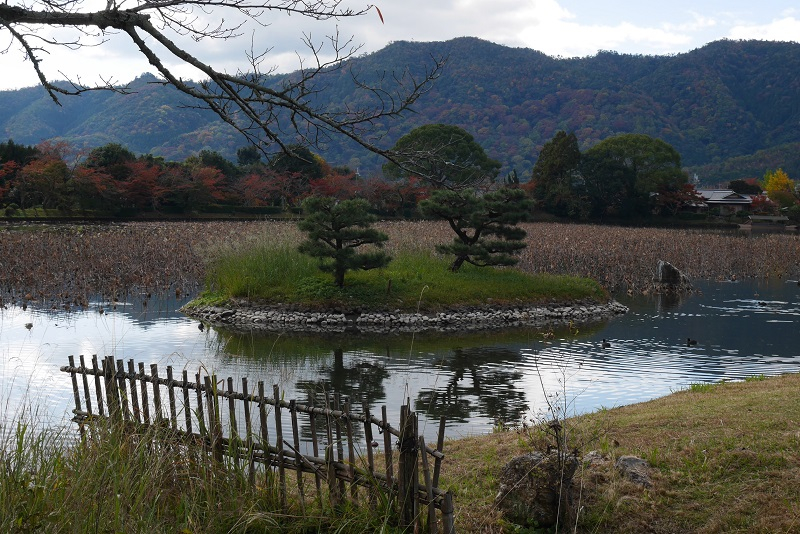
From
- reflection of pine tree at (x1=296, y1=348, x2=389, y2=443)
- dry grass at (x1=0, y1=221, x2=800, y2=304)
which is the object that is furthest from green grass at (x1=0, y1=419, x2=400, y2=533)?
dry grass at (x1=0, y1=221, x2=800, y2=304)

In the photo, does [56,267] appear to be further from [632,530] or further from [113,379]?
[632,530]

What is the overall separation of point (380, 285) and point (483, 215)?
10.8 feet

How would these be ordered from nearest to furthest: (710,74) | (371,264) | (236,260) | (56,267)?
(371,264)
(236,260)
(56,267)
(710,74)

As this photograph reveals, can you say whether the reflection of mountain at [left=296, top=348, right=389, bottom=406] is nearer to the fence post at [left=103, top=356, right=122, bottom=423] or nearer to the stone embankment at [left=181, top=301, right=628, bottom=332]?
the stone embankment at [left=181, top=301, right=628, bottom=332]

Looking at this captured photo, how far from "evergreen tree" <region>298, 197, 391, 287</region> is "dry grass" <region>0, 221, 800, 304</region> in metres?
2.94

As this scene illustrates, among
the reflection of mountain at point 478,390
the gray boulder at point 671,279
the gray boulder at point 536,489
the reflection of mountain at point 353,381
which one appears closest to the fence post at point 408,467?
the gray boulder at point 536,489

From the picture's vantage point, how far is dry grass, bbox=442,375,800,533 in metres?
4.66

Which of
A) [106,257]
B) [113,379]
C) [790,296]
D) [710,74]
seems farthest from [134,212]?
[710,74]

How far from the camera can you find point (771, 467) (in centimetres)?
523

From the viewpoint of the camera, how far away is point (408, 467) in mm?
4152

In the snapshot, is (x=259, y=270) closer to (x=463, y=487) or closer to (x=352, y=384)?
(x=352, y=384)

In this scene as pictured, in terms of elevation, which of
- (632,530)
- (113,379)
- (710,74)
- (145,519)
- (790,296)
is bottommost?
(790,296)

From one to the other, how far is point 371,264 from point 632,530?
12292 millimetres

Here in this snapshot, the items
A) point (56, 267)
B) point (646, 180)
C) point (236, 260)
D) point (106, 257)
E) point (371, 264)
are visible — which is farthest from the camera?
point (646, 180)
